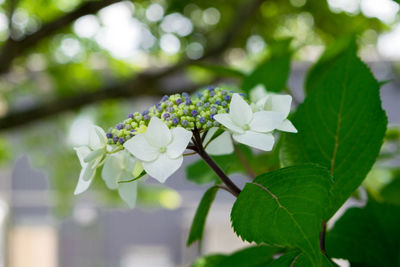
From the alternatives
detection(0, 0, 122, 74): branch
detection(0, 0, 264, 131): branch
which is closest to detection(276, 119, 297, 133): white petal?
detection(0, 0, 122, 74): branch

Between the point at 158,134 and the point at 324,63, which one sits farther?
the point at 324,63

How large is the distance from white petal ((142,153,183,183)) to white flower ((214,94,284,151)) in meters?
0.03

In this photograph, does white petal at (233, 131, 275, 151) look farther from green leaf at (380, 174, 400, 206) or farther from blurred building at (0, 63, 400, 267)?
blurred building at (0, 63, 400, 267)

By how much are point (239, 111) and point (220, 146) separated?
5 centimetres

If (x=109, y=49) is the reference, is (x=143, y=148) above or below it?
below

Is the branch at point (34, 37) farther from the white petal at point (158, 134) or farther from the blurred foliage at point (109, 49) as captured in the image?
the white petal at point (158, 134)

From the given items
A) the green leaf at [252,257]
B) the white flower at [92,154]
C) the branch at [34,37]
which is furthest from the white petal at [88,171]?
Result: the branch at [34,37]

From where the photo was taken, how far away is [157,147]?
18 cm

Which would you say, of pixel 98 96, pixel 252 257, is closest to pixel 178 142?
pixel 252 257

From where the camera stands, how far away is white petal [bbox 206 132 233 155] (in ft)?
0.77

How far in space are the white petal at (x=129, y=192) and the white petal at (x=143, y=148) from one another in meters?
0.04

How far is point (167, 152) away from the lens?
0.59 ft

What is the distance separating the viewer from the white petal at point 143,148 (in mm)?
180

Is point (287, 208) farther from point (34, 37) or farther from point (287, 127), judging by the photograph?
point (34, 37)
